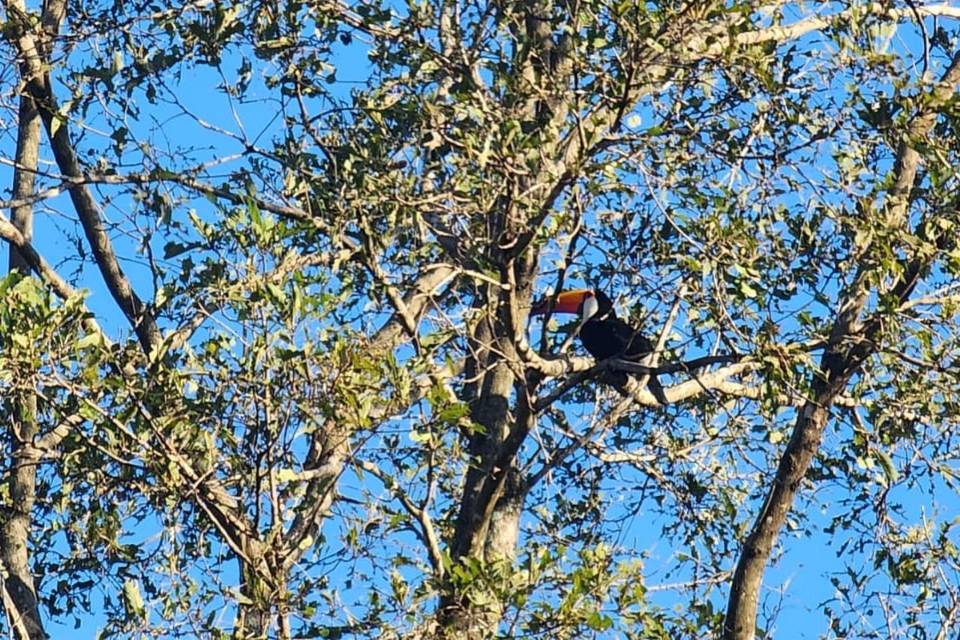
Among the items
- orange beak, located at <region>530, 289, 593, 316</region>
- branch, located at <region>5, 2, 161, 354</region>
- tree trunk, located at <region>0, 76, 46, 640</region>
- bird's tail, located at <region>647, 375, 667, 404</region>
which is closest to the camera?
tree trunk, located at <region>0, 76, 46, 640</region>

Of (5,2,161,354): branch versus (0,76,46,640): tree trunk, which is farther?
(5,2,161,354): branch

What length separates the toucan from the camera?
9820mm

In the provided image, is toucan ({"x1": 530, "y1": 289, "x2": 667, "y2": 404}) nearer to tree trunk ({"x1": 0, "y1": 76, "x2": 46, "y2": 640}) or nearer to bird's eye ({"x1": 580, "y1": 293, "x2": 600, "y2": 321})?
bird's eye ({"x1": 580, "y1": 293, "x2": 600, "y2": 321})

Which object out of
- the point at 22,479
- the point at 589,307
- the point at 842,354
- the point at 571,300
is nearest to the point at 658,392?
the point at 589,307

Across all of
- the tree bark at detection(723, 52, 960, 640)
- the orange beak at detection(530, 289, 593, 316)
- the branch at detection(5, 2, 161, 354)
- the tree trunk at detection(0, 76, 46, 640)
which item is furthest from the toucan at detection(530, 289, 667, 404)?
the tree trunk at detection(0, 76, 46, 640)

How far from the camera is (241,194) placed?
8.87m

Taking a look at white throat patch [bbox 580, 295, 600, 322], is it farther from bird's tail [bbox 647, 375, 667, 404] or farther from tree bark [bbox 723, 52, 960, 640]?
tree bark [bbox 723, 52, 960, 640]

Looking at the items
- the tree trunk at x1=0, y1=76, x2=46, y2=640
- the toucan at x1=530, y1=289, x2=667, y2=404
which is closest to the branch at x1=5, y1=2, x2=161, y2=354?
the tree trunk at x1=0, y1=76, x2=46, y2=640

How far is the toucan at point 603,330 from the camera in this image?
982 centimetres

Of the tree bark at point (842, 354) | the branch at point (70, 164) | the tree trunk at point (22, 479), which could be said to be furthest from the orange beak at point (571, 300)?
the tree trunk at point (22, 479)

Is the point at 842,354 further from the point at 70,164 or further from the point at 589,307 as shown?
the point at 70,164

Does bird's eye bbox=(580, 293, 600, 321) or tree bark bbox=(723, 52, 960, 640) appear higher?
bird's eye bbox=(580, 293, 600, 321)

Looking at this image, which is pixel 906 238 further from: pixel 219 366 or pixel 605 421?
pixel 219 366

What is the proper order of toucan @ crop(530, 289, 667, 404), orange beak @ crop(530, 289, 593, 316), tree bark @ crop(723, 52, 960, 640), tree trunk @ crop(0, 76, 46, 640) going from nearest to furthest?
1. tree trunk @ crop(0, 76, 46, 640)
2. tree bark @ crop(723, 52, 960, 640)
3. toucan @ crop(530, 289, 667, 404)
4. orange beak @ crop(530, 289, 593, 316)
